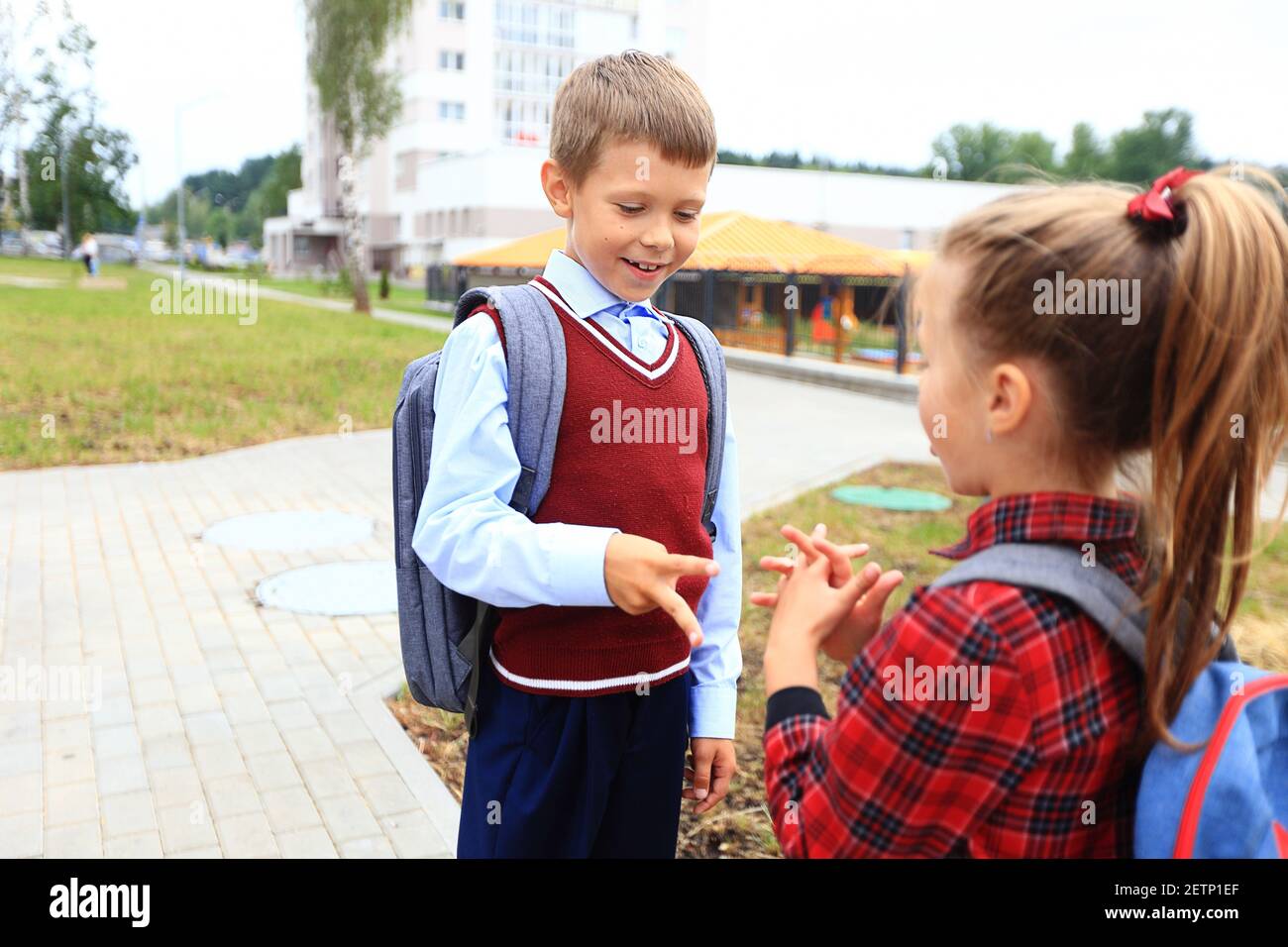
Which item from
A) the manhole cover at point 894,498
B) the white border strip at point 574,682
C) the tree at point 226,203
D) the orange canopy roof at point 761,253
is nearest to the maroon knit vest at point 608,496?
the white border strip at point 574,682

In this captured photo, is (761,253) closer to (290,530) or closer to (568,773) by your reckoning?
(290,530)

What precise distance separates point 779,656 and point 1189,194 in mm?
718

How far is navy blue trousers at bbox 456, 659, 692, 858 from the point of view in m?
1.79

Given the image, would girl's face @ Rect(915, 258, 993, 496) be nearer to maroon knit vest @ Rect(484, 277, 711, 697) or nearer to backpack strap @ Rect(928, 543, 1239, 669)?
backpack strap @ Rect(928, 543, 1239, 669)

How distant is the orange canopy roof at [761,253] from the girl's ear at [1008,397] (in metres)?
16.9

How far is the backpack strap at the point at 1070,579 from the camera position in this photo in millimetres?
1188

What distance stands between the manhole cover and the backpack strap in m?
6.63

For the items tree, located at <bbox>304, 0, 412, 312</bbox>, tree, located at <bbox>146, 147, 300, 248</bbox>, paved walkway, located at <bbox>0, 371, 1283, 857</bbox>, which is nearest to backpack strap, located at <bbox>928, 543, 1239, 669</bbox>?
paved walkway, located at <bbox>0, 371, 1283, 857</bbox>

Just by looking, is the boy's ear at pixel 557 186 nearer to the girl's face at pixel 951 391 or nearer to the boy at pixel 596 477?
the boy at pixel 596 477

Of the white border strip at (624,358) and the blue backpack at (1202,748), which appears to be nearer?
the blue backpack at (1202,748)

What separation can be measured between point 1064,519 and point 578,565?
0.63 meters

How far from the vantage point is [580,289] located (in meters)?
1.79

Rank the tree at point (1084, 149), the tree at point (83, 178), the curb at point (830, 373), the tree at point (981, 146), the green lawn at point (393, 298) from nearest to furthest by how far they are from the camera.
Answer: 1. the curb at point (830, 373)
2. the green lawn at point (393, 298)
3. the tree at point (83, 178)
4. the tree at point (1084, 149)
5. the tree at point (981, 146)
